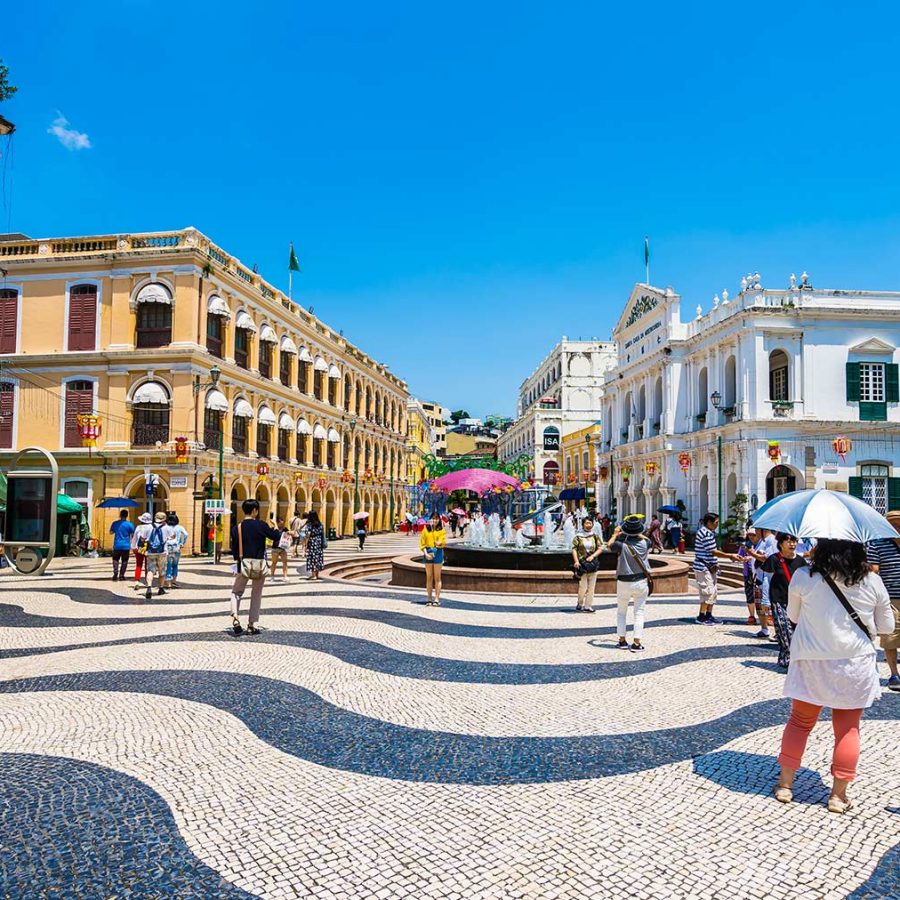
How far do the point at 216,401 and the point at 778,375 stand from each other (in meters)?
26.3

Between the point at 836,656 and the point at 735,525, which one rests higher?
the point at 836,656

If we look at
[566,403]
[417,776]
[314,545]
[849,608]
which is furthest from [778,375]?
[566,403]

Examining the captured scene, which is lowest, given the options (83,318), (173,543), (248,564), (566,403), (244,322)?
(173,543)

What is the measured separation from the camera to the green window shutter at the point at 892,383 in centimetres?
3238

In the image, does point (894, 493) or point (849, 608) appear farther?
point (894, 493)

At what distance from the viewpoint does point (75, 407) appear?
28.5 metres

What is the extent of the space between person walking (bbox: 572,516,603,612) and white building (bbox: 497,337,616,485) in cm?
6449

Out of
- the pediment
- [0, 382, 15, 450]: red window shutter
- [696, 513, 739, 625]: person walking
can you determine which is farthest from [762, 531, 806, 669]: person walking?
[0, 382, 15, 450]: red window shutter

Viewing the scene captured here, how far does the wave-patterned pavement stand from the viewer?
3.50 metres

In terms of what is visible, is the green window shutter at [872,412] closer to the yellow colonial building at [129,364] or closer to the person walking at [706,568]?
the person walking at [706,568]

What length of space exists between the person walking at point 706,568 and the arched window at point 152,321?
2319cm

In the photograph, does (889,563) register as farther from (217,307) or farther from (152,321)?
(152,321)

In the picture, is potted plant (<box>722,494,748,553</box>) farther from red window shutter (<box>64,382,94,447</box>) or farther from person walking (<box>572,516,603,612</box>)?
red window shutter (<box>64,382,94,447</box>)

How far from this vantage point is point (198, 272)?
92.2 ft
